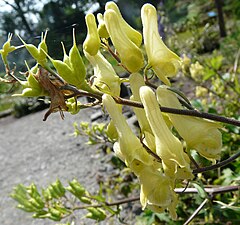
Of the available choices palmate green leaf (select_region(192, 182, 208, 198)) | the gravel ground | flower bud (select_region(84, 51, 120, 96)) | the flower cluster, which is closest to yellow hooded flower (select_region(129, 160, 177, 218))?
the flower cluster

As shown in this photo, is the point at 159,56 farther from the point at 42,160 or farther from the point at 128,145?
the point at 42,160

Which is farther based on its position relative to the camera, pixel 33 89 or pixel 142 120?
pixel 142 120

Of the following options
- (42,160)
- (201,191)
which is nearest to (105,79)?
(201,191)

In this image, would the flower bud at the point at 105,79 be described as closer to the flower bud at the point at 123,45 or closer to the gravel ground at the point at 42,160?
the flower bud at the point at 123,45

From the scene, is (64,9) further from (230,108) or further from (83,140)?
(83,140)

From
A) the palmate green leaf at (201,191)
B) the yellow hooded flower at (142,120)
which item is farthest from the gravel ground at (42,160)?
the yellow hooded flower at (142,120)

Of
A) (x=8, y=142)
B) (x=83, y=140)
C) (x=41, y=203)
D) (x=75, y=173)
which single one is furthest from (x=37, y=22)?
(x=8, y=142)
